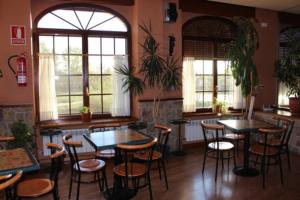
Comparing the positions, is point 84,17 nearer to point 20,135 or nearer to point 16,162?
point 20,135

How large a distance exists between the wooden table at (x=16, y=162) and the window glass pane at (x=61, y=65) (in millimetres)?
2361

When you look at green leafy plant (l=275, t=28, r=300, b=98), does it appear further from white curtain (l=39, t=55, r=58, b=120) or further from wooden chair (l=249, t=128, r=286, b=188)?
white curtain (l=39, t=55, r=58, b=120)

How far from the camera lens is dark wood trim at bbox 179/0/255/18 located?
18.7 ft

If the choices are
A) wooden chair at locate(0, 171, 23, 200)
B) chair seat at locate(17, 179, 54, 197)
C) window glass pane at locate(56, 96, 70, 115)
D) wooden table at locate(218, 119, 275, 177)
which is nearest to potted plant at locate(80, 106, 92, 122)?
window glass pane at locate(56, 96, 70, 115)

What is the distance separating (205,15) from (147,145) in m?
4.04

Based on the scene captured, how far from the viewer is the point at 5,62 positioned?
435 centimetres

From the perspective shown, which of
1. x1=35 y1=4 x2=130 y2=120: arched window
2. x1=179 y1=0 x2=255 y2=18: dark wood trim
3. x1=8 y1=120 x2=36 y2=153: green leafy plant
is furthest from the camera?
x1=179 y1=0 x2=255 y2=18: dark wood trim

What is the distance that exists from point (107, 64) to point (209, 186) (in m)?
2.86

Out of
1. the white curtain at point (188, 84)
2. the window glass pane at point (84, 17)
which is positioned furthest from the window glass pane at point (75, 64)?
the white curtain at point (188, 84)

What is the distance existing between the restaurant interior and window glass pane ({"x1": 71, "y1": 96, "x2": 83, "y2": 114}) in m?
0.02

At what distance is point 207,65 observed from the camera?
616cm

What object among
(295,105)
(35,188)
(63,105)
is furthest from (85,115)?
(295,105)

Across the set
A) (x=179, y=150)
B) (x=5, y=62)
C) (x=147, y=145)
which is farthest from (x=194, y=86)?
(x=5, y=62)

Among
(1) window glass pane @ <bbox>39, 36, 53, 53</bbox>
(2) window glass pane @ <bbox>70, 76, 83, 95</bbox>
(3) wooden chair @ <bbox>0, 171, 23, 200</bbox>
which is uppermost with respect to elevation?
(1) window glass pane @ <bbox>39, 36, 53, 53</bbox>
